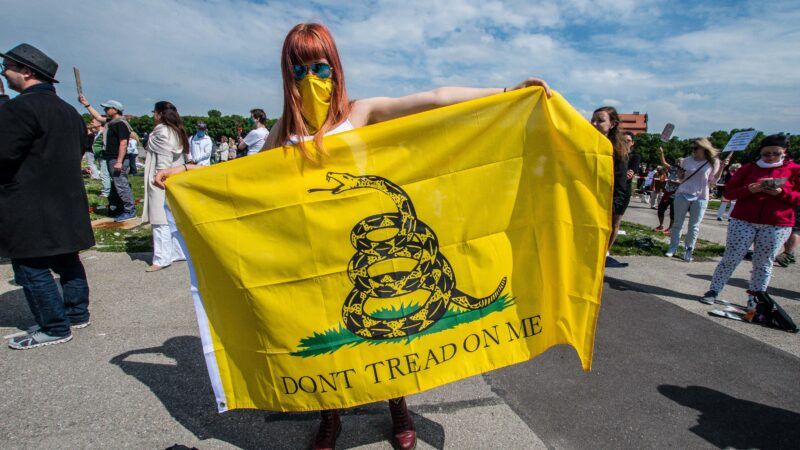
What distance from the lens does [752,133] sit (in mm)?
8820

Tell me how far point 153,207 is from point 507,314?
4979mm

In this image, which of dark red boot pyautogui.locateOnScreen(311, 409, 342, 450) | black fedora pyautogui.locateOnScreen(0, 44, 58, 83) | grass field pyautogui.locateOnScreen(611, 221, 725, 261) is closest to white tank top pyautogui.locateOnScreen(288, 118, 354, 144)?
dark red boot pyautogui.locateOnScreen(311, 409, 342, 450)

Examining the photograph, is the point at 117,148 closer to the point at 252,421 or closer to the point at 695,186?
the point at 252,421

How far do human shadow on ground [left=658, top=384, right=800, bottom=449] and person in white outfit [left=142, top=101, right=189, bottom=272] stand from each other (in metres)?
5.75

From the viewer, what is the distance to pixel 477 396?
9.18 ft

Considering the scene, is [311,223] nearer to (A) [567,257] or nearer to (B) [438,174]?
(B) [438,174]

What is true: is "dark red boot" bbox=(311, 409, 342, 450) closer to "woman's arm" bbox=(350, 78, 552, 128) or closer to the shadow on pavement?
"woman's arm" bbox=(350, 78, 552, 128)

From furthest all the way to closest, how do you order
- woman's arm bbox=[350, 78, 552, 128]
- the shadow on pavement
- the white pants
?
the shadow on pavement < the white pants < woman's arm bbox=[350, 78, 552, 128]

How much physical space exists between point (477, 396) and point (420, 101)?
6.70 feet

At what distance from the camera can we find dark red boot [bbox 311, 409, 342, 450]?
7.19ft

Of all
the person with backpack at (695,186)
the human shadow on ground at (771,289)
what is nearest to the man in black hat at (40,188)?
the human shadow on ground at (771,289)

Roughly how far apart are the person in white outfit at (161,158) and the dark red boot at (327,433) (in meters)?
4.06

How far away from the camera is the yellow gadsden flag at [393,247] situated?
77.7 inches

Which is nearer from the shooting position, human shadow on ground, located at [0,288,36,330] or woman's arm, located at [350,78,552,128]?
woman's arm, located at [350,78,552,128]
